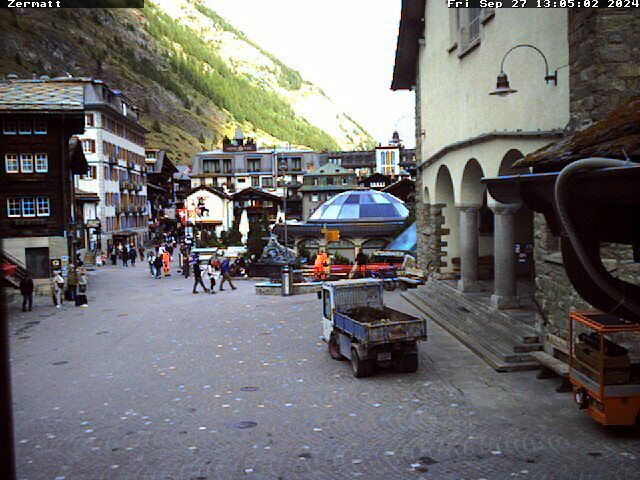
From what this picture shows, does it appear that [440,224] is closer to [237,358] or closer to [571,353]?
[237,358]

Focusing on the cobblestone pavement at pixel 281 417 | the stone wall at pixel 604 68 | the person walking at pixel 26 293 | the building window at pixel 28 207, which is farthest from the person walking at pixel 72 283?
the stone wall at pixel 604 68

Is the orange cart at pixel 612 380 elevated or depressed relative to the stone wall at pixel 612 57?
depressed

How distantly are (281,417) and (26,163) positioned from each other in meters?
32.4

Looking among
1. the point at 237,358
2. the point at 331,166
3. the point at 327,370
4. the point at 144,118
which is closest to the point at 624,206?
the point at 327,370

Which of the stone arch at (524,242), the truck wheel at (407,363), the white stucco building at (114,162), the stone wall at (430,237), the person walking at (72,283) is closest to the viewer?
the truck wheel at (407,363)

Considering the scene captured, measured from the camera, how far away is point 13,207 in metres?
39.2

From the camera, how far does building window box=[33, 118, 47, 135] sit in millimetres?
39344

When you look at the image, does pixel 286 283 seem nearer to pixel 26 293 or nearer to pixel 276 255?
pixel 276 255

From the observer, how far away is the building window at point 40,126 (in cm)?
3934

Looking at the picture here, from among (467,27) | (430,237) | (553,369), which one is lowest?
(553,369)

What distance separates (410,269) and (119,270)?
28.8 meters

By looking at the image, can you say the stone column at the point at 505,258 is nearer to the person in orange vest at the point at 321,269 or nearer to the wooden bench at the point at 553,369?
the wooden bench at the point at 553,369

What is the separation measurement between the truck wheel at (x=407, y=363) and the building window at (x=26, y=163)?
102 ft

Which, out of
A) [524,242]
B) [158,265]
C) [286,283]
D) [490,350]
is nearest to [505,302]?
[490,350]
